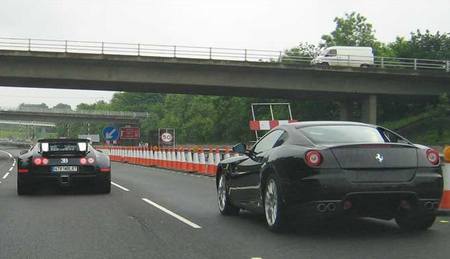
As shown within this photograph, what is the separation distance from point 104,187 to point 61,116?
9005cm

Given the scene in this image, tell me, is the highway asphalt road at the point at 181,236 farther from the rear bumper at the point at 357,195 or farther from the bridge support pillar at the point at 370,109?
the bridge support pillar at the point at 370,109

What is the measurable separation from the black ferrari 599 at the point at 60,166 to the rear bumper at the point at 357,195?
24.3 feet

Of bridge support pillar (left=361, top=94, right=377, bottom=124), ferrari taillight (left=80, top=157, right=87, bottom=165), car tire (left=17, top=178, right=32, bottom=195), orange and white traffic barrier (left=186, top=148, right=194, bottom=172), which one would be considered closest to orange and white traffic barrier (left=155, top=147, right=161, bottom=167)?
orange and white traffic barrier (left=186, top=148, right=194, bottom=172)

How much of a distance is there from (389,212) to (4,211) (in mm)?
6661

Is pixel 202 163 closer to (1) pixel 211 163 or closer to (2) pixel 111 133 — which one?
(1) pixel 211 163

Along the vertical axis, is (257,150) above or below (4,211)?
above

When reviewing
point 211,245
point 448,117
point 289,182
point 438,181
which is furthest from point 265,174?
point 448,117

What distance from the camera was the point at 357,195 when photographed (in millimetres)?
7266

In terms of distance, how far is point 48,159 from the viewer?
1389cm

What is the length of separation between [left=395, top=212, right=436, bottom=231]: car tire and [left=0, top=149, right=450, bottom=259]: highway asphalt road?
138 millimetres

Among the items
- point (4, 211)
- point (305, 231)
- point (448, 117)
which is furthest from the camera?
point (448, 117)

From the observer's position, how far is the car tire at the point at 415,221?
7.94 metres

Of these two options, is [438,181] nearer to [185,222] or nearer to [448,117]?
[185,222]

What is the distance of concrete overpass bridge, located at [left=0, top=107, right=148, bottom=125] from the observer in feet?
320
